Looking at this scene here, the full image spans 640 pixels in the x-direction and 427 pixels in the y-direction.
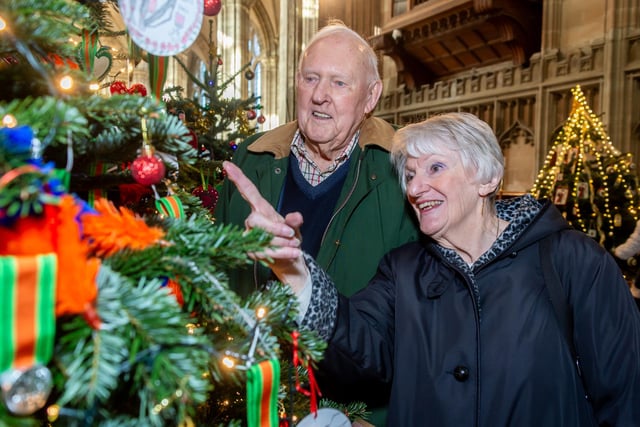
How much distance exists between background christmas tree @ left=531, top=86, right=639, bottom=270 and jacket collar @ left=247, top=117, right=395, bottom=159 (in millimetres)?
5487

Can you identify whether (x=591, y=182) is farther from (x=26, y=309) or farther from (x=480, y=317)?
(x=26, y=309)

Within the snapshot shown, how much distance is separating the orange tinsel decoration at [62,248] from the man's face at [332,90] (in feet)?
4.11

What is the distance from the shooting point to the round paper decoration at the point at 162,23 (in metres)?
0.65

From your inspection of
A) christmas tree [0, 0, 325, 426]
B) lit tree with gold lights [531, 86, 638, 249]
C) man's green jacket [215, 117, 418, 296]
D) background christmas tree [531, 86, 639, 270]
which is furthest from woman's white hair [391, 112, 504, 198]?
lit tree with gold lights [531, 86, 638, 249]

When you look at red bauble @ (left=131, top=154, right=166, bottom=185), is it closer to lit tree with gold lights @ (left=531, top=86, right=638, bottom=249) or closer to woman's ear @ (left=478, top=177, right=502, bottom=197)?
woman's ear @ (left=478, top=177, right=502, bottom=197)

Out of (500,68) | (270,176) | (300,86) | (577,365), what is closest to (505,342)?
(577,365)

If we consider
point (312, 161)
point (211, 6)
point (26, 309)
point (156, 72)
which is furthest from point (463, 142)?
point (26, 309)

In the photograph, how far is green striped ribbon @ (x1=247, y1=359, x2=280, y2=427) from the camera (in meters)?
0.62

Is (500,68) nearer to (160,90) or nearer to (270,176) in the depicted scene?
(270,176)

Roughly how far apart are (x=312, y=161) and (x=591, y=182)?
5932 millimetres

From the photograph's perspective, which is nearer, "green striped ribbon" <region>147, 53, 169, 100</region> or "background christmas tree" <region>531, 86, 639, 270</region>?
"green striped ribbon" <region>147, 53, 169, 100</region>

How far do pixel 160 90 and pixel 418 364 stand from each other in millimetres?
981

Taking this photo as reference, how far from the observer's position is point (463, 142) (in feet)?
4.83

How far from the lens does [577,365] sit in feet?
4.49
